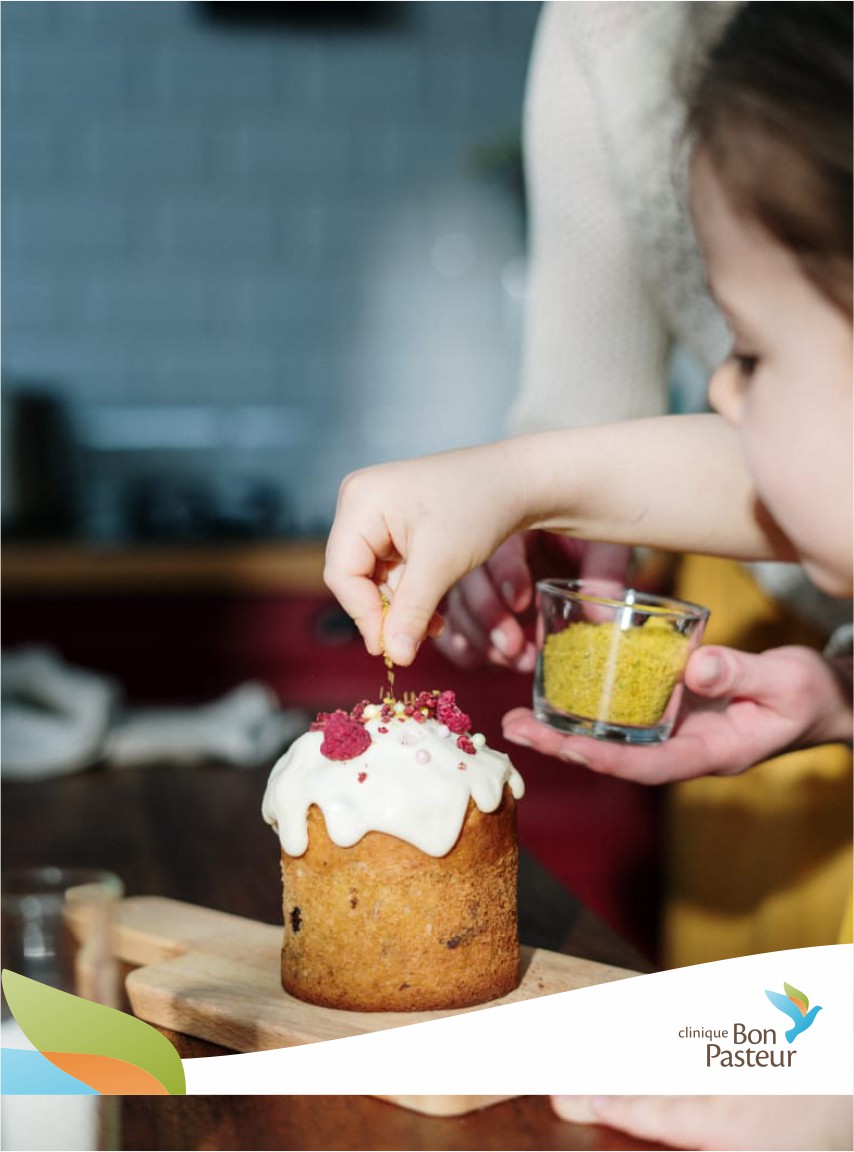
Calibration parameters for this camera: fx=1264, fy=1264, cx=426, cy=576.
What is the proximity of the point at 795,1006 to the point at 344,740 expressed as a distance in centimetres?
19

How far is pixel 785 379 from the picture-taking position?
43 centimetres

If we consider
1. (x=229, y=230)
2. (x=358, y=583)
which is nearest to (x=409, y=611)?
(x=358, y=583)

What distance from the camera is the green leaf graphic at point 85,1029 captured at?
16.8 inches

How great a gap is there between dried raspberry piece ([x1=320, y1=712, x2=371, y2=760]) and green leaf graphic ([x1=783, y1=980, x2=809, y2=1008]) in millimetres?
174

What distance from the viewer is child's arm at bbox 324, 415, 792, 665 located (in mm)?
468

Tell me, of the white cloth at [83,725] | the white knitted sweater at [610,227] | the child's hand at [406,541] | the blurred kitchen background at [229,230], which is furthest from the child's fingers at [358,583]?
the blurred kitchen background at [229,230]

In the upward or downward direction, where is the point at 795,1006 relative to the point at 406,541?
downward

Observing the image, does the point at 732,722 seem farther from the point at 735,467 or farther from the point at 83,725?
the point at 83,725

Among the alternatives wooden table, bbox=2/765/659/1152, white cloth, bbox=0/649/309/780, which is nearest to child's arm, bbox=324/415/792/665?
wooden table, bbox=2/765/659/1152

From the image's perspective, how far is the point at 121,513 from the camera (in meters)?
1.06

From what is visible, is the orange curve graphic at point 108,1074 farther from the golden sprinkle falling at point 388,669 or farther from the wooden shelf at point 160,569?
the wooden shelf at point 160,569

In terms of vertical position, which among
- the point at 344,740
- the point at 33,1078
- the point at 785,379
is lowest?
the point at 33,1078

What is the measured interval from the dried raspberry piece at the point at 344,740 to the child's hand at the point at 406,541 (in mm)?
29

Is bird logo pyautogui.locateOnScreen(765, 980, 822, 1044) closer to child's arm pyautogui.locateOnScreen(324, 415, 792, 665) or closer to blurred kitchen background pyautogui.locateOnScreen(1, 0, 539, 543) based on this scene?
child's arm pyautogui.locateOnScreen(324, 415, 792, 665)
